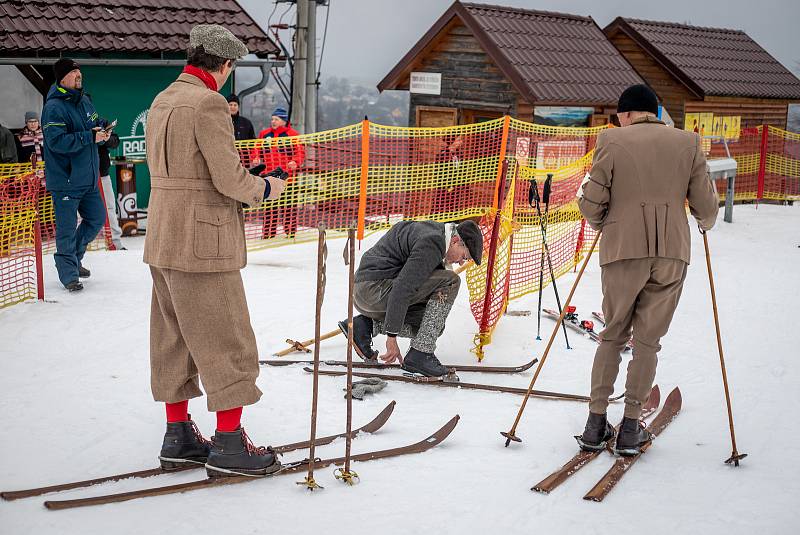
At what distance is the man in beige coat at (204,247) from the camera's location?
12.5ft

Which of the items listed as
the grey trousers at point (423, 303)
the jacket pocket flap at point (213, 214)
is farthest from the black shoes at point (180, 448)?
the grey trousers at point (423, 303)

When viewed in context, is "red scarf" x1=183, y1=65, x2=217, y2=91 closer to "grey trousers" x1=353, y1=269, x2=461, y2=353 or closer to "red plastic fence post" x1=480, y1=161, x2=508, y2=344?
"grey trousers" x1=353, y1=269, x2=461, y2=353

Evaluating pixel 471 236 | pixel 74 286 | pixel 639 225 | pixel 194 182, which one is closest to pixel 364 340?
pixel 471 236

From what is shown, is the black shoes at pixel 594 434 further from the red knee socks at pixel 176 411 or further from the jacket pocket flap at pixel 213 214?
the jacket pocket flap at pixel 213 214

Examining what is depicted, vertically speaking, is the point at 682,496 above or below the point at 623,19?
below

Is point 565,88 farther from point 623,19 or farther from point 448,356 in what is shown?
point 448,356

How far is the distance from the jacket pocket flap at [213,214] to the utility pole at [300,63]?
10009 millimetres

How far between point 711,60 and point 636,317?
15.0 meters

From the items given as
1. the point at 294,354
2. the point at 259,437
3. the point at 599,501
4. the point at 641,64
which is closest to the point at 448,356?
the point at 294,354

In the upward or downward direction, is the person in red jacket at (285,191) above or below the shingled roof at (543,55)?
below

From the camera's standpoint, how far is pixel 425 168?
425 inches

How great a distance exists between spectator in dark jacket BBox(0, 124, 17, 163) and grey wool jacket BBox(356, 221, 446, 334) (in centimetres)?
619

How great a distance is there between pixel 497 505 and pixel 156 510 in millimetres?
1491

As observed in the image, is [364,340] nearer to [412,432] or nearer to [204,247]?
[412,432]
